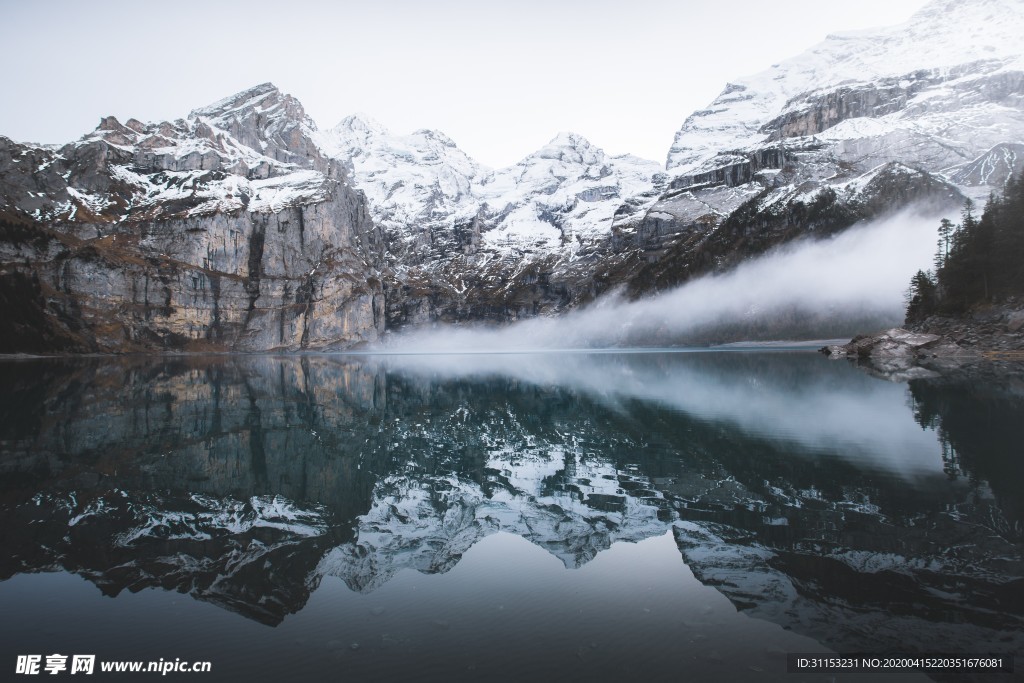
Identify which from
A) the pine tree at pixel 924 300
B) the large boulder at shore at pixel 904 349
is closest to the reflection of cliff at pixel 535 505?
the large boulder at shore at pixel 904 349

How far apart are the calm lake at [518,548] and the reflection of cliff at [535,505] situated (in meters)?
0.11

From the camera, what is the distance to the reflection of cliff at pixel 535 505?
40.6 feet

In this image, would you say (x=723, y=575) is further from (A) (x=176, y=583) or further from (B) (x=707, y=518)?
(A) (x=176, y=583)

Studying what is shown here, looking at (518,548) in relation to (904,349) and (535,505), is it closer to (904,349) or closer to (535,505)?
(535,505)

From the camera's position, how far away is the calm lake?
1010cm

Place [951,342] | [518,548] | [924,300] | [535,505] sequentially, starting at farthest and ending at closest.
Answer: [924,300] → [951,342] → [535,505] → [518,548]

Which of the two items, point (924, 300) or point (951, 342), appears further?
point (924, 300)

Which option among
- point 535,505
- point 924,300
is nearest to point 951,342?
point 924,300

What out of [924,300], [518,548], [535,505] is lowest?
→ [535,505]

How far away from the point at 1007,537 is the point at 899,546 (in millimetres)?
3001

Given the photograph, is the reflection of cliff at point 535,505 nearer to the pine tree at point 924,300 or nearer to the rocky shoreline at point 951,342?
the rocky shoreline at point 951,342

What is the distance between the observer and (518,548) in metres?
16.1

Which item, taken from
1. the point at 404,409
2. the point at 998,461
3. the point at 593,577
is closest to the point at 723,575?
the point at 593,577

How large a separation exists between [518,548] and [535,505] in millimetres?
4246
